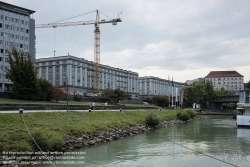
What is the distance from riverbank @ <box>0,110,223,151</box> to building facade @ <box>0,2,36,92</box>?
65.3 meters

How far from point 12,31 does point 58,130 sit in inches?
3277

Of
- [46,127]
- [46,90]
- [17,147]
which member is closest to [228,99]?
[46,90]

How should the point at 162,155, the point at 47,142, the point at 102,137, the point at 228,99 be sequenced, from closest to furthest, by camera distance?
the point at 47,142 → the point at 162,155 → the point at 102,137 → the point at 228,99

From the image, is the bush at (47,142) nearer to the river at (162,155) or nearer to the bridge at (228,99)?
the river at (162,155)

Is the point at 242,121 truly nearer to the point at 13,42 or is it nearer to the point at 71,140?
the point at 71,140

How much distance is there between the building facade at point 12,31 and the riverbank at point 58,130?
65277mm

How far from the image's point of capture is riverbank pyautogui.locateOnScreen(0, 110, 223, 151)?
2305 centimetres

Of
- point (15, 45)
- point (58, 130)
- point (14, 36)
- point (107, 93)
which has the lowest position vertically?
point (58, 130)

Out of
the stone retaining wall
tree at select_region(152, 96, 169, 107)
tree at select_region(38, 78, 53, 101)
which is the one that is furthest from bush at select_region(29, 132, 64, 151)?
tree at select_region(152, 96, 169, 107)

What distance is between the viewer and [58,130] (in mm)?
29094

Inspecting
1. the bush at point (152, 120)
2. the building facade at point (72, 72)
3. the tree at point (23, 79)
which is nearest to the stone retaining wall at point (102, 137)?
the bush at point (152, 120)

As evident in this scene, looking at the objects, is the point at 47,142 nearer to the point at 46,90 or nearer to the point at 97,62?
the point at 46,90

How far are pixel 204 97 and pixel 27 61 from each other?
9328cm

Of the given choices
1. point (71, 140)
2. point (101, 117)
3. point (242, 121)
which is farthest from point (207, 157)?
point (242, 121)
